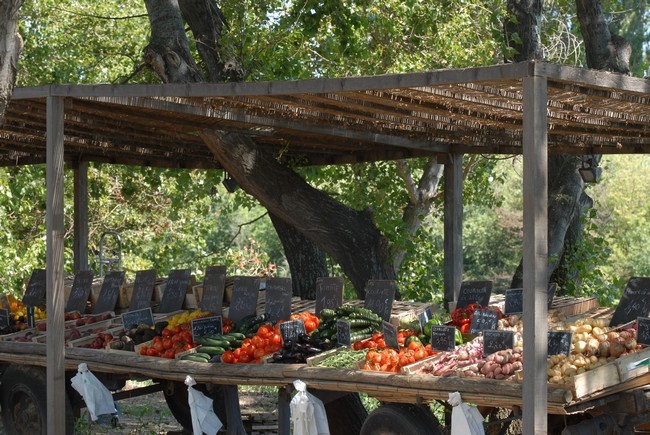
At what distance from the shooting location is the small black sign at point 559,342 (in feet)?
20.2

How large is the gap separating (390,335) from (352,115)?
1700 millimetres

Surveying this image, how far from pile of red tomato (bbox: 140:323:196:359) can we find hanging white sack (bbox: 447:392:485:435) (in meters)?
2.48

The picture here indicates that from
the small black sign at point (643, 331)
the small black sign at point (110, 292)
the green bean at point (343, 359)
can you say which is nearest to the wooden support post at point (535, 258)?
the small black sign at point (643, 331)

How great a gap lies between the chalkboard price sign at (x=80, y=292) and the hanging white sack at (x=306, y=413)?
3948mm

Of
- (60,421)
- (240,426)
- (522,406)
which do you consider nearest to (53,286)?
(60,421)

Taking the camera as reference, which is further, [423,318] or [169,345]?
[169,345]

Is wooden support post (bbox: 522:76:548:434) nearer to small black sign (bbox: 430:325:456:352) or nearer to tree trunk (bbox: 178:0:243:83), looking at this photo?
small black sign (bbox: 430:325:456:352)

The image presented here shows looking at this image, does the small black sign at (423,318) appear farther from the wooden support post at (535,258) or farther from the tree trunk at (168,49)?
the tree trunk at (168,49)

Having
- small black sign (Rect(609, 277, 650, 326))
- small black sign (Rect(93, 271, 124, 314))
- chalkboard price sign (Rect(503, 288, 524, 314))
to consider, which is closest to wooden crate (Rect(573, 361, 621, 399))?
small black sign (Rect(609, 277, 650, 326))

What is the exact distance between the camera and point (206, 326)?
7871mm

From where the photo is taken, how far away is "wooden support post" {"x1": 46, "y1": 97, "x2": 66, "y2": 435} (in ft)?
23.1

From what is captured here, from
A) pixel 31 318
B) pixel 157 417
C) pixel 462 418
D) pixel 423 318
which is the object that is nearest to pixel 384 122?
pixel 423 318

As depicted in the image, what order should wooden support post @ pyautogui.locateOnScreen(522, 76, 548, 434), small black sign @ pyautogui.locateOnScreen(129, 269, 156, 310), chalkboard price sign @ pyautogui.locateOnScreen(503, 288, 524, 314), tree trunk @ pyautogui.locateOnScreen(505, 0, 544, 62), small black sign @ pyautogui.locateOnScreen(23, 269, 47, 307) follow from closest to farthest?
wooden support post @ pyautogui.locateOnScreen(522, 76, 548, 434) < chalkboard price sign @ pyautogui.locateOnScreen(503, 288, 524, 314) < small black sign @ pyautogui.locateOnScreen(129, 269, 156, 310) < small black sign @ pyautogui.locateOnScreen(23, 269, 47, 307) < tree trunk @ pyautogui.locateOnScreen(505, 0, 544, 62)

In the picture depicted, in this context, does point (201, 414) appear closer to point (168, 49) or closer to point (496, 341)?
point (496, 341)
